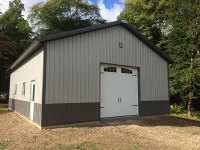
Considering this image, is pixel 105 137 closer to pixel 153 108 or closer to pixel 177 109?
pixel 153 108

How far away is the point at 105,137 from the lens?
931 cm

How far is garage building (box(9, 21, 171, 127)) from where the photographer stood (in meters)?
10.8

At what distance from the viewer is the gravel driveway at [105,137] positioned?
8.29 meters

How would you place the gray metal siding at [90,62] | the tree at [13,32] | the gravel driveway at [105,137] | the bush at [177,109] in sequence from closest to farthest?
the gravel driveway at [105,137], the gray metal siding at [90,62], the bush at [177,109], the tree at [13,32]

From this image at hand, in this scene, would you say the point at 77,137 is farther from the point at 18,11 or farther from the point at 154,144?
the point at 18,11

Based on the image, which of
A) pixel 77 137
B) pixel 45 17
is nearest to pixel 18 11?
pixel 45 17

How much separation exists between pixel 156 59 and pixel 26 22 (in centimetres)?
3109

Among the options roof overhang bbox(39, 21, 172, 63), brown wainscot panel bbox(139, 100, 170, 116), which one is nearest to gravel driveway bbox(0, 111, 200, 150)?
brown wainscot panel bbox(139, 100, 170, 116)

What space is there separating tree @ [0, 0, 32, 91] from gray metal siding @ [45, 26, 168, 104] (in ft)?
75.1

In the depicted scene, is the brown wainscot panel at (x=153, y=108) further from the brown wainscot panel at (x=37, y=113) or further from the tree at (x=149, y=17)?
the tree at (x=149, y=17)

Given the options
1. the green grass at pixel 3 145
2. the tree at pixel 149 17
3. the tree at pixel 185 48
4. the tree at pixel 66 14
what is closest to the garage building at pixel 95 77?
the green grass at pixel 3 145

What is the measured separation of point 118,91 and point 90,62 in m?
2.46

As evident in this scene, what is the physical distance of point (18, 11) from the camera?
41.8 metres

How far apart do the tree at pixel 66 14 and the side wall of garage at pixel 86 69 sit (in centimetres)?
2451
